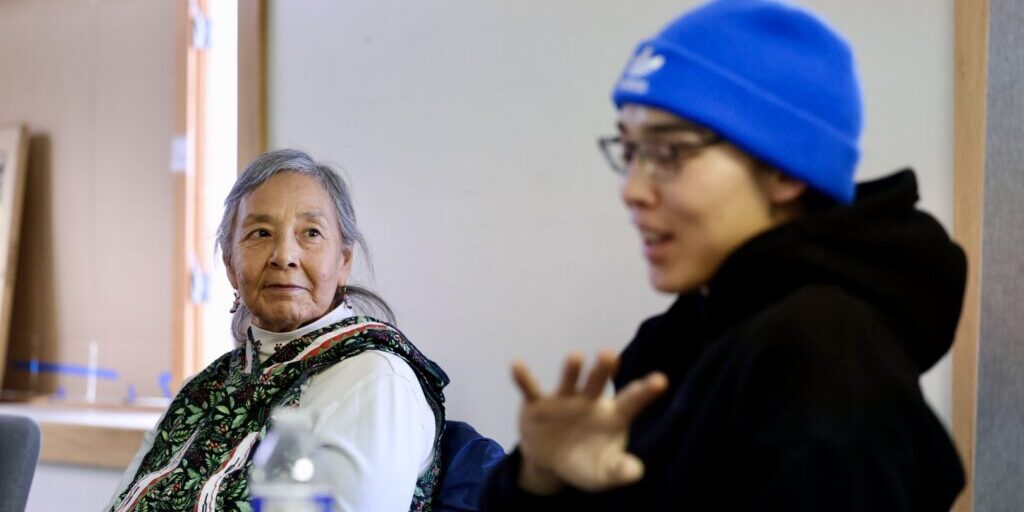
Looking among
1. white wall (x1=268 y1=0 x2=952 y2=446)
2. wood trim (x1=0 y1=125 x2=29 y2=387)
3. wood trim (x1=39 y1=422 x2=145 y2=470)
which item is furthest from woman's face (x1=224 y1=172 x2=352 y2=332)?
wood trim (x1=0 y1=125 x2=29 y2=387)

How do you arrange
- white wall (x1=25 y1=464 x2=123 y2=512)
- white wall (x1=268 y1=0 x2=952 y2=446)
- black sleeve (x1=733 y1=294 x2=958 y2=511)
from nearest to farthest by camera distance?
1. black sleeve (x1=733 y1=294 x2=958 y2=511)
2. white wall (x1=268 y1=0 x2=952 y2=446)
3. white wall (x1=25 y1=464 x2=123 y2=512)

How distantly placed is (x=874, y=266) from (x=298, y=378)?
122 centimetres

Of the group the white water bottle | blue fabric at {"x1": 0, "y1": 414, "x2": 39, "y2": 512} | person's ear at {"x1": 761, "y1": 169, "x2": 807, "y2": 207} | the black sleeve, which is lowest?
blue fabric at {"x1": 0, "y1": 414, "x2": 39, "y2": 512}

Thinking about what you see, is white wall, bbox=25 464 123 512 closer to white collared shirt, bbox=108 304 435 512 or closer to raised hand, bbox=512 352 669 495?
white collared shirt, bbox=108 304 435 512

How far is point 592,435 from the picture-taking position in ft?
2.84

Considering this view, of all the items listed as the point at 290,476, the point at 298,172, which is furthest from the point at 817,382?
the point at 298,172

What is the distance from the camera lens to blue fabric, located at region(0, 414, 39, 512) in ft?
6.84

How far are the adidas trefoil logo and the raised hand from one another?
254 mm

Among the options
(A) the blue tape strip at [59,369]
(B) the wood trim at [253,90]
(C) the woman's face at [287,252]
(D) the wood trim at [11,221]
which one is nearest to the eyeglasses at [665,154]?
(C) the woman's face at [287,252]

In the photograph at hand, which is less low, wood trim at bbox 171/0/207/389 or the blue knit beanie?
the blue knit beanie

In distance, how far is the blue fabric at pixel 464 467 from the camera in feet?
5.82

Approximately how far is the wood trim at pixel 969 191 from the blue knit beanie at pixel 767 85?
47.0 inches

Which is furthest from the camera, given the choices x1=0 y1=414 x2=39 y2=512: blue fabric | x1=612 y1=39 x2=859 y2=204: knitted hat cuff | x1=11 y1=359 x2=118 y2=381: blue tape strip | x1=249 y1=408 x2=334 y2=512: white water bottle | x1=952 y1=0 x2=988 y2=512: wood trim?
x1=11 y1=359 x2=118 y2=381: blue tape strip

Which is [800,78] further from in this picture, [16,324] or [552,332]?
[16,324]
